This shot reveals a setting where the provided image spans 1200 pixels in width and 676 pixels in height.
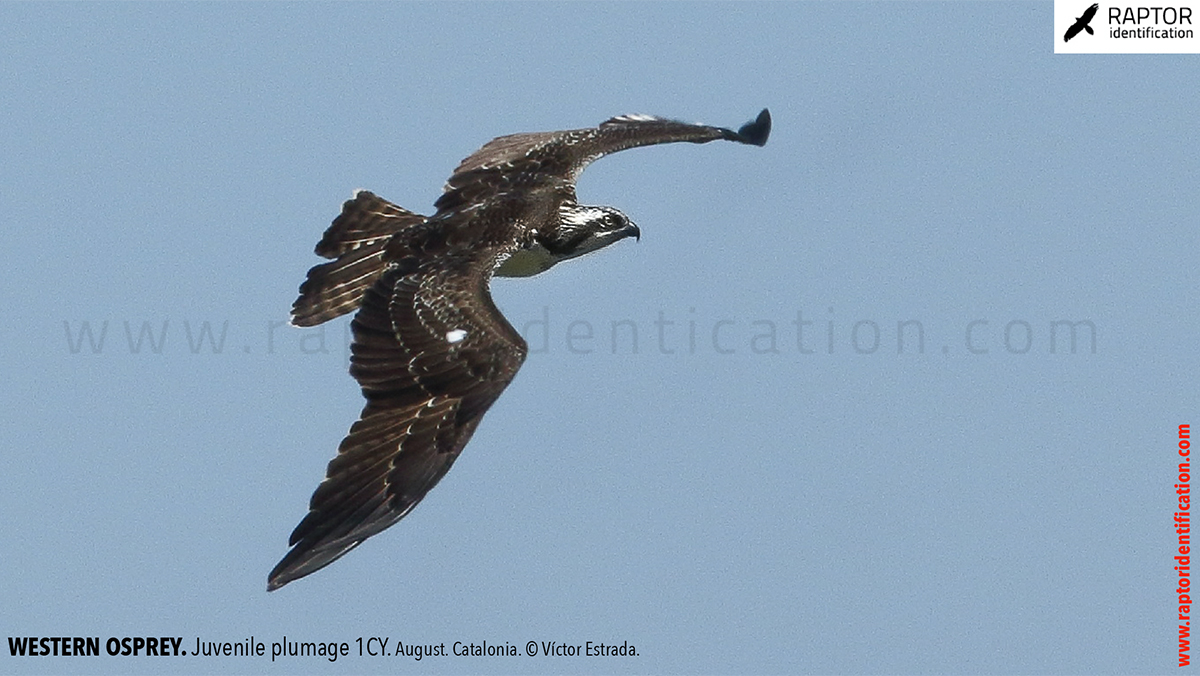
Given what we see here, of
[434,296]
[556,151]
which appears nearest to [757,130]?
[556,151]

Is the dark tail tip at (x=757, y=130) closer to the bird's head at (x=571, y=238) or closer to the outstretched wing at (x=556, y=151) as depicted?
the outstretched wing at (x=556, y=151)

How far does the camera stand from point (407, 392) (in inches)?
722

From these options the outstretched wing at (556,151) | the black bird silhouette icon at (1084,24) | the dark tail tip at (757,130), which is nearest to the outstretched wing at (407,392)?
the outstretched wing at (556,151)

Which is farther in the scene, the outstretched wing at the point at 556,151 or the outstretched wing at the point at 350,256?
the outstretched wing at the point at 556,151

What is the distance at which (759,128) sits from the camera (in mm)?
24953

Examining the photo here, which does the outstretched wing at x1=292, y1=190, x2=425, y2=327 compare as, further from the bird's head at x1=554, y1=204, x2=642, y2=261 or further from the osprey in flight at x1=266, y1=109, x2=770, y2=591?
the bird's head at x1=554, y1=204, x2=642, y2=261

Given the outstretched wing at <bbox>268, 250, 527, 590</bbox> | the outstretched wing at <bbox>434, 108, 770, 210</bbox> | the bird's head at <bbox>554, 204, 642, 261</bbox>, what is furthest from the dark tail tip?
the outstretched wing at <bbox>268, 250, 527, 590</bbox>

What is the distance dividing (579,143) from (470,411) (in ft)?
21.8

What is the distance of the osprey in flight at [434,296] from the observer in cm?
1745

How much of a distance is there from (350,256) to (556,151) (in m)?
3.45

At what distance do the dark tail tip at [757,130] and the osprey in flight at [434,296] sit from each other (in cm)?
3

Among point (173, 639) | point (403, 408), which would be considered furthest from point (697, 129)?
point (173, 639)

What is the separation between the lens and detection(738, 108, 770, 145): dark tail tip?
24.8 meters

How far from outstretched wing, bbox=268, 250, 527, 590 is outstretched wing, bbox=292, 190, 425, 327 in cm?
132
